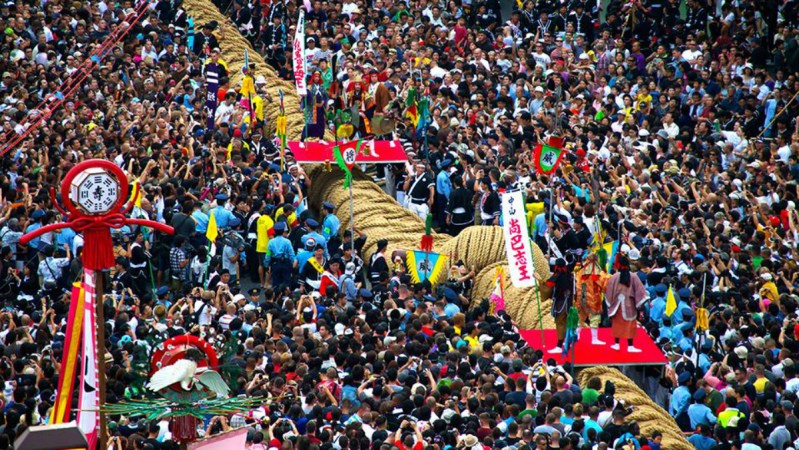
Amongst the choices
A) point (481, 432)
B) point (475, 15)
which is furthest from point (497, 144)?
point (481, 432)

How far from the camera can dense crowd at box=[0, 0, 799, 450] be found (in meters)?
16.7

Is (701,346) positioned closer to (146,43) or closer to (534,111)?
(534,111)

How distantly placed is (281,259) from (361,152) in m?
3.68

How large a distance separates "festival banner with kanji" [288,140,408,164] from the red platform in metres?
5.44

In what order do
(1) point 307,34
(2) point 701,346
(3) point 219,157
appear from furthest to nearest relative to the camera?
1. (1) point 307,34
2. (3) point 219,157
3. (2) point 701,346

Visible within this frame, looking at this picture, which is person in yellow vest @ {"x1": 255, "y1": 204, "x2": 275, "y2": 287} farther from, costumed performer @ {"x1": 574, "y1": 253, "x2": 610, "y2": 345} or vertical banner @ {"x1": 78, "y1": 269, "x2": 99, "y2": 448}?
vertical banner @ {"x1": 78, "y1": 269, "x2": 99, "y2": 448}

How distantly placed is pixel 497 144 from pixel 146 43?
710cm

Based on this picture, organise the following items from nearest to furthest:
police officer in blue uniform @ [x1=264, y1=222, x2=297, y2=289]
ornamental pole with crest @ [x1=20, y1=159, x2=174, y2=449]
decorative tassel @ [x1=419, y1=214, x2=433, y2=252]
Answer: ornamental pole with crest @ [x1=20, y1=159, x2=174, y2=449]
decorative tassel @ [x1=419, y1=214, x2=433, y2=252]
police officer in blue uniform @ [x1=264, y1=222, x2=297, y2=289]

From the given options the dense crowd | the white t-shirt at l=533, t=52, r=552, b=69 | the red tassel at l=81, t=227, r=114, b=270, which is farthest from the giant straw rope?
the red tassel at l=81, t=227, r=114, b=270

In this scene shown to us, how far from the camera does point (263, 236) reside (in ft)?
72.2

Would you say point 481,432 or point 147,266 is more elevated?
point 147,266

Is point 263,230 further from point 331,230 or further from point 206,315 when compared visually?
point 206,315

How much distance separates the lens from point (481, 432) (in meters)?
15.8

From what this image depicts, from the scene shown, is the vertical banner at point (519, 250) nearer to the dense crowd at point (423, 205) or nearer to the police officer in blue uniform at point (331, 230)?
the dense crowd at point (423, 205)
